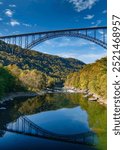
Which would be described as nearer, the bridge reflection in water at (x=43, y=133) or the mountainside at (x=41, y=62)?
the bridge reflection in water at (x=43, y=133)

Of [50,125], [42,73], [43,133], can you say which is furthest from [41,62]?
[43,133]

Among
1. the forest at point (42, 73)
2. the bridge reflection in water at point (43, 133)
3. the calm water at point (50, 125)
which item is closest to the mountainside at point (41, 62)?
the forest at point (42, 73)

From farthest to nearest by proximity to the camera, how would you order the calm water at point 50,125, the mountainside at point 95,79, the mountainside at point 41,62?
1. the mountainside at point 41,62
2. the mountainside at point 95,79
3. the calm water at point 50,125

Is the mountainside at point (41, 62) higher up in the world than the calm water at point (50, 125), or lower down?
higher up

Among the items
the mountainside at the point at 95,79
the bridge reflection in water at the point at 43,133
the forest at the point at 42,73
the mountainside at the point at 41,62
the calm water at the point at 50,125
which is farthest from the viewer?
the mountainside at the point at 41,62

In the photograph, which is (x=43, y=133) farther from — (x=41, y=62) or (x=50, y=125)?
(x=41, y=62)

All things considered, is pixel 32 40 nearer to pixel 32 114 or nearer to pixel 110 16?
pixel 32 114

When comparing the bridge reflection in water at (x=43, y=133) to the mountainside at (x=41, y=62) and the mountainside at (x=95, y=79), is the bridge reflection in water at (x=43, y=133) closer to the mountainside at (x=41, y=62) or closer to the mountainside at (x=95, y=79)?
the mountainside at (x=95, y=79)
